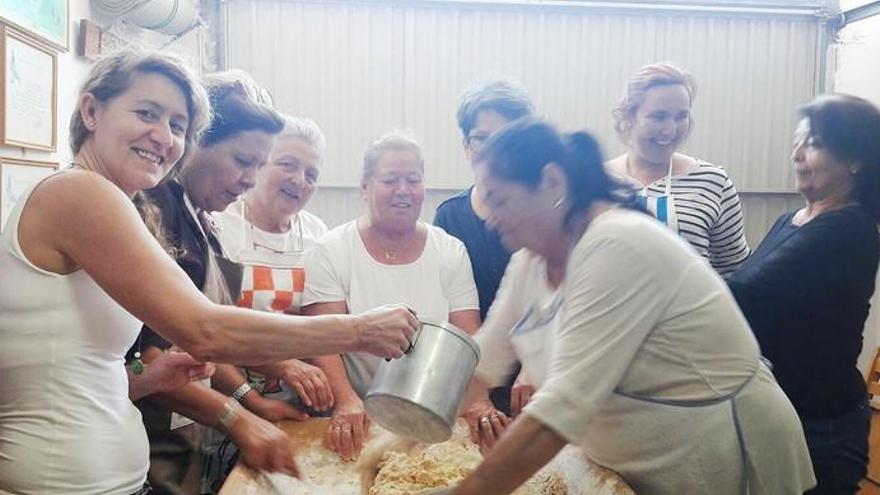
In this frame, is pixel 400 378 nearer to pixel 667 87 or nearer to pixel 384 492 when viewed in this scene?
pixel 384 492

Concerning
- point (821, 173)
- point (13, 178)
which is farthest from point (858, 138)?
point (13, 178)

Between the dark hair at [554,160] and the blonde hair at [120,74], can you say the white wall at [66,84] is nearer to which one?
the blonde hair at [120,74]

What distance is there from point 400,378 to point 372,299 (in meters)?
0.67

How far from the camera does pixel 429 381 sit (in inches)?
45.9

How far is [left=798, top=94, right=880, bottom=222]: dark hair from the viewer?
150 cm

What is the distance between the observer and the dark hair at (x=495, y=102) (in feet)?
6.59

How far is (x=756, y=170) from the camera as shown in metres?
3.85

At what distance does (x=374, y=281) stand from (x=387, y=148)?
354 millimetres

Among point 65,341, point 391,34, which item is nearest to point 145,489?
point 65,341

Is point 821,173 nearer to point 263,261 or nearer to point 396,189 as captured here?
point 396,189

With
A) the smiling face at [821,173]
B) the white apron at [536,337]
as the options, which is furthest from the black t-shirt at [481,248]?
the smiling face at [821,173]

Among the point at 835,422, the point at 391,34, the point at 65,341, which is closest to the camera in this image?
the point at 65,341

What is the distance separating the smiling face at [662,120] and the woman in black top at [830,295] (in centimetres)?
49

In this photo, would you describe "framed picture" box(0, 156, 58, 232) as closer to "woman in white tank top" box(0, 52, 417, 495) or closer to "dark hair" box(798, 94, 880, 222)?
"woman in white tank top" box(0, 52, 417, 495)
